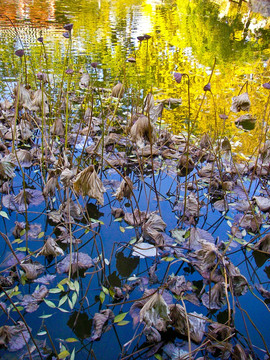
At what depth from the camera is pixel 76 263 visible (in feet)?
3.97

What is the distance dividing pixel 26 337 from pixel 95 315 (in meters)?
0.21

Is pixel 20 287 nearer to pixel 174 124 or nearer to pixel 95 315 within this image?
pixel 95 315

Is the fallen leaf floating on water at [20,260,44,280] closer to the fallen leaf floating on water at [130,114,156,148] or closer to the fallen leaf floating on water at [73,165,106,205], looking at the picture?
the fallen leaf floating on water at [73,165,106,205]

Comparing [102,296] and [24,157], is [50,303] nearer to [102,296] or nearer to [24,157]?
[102,296]

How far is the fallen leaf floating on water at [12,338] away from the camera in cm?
92

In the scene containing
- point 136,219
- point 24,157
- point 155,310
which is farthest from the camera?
point 24,157

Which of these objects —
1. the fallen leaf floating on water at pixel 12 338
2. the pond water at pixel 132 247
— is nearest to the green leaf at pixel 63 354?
the pond water at pixel 132 247

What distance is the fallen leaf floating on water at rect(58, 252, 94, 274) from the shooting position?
1.21 m

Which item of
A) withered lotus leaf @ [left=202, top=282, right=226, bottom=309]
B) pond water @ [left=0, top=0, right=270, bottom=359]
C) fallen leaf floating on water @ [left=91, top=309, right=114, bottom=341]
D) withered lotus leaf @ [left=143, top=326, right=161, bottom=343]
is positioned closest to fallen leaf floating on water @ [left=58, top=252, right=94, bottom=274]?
pond water @ [left=0, top=0, right=270, bottom=359]

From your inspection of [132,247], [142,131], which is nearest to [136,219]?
[132,247]

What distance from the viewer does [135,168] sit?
79.5 inches

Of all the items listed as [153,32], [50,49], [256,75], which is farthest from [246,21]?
[50,49]

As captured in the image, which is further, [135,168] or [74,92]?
[74,92]

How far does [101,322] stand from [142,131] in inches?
25.5
